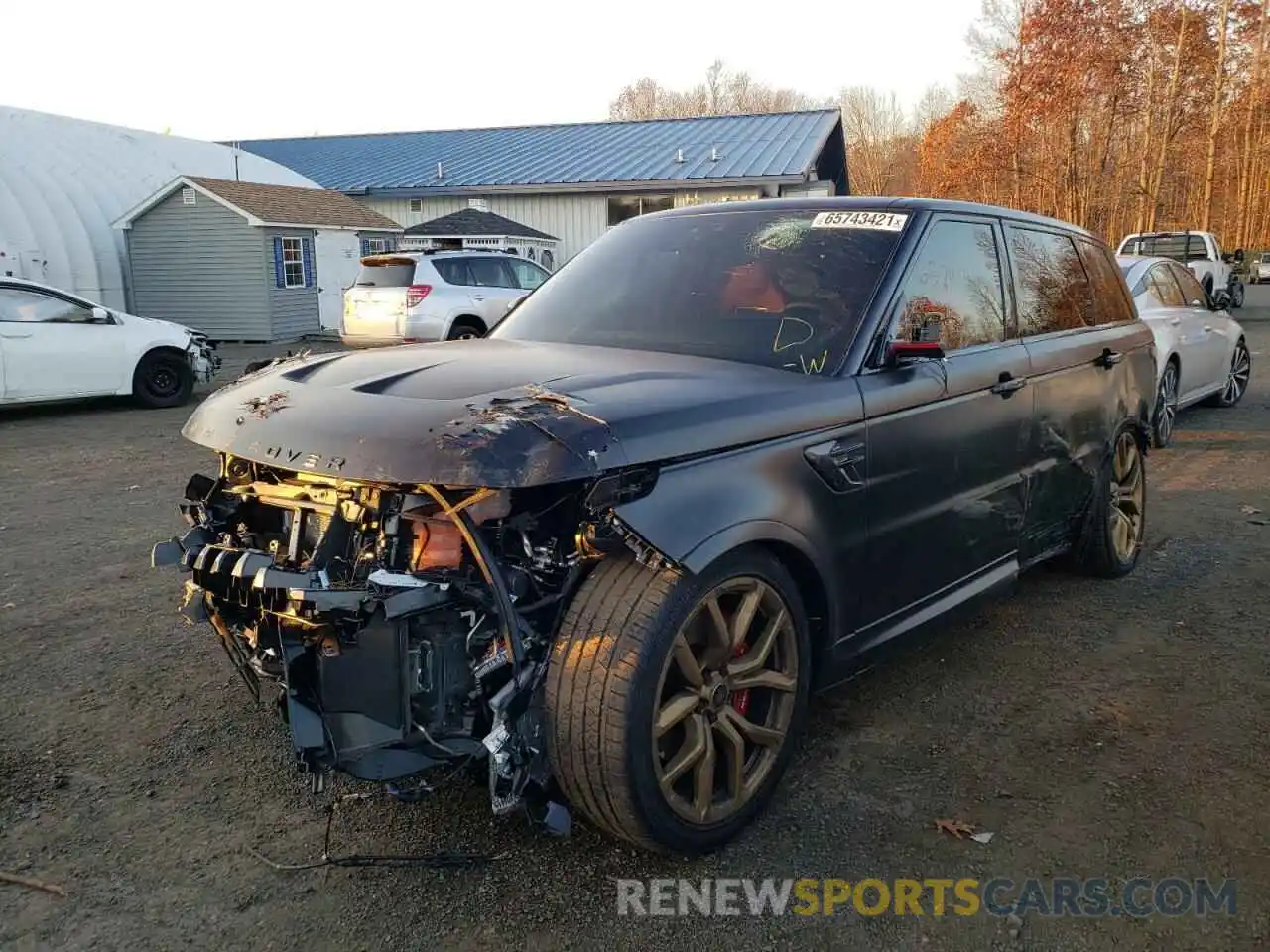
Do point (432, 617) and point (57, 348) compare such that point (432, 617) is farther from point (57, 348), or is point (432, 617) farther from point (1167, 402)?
point (57, 348)

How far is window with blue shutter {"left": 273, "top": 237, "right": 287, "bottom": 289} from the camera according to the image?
859 inches

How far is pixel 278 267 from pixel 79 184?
203 inches

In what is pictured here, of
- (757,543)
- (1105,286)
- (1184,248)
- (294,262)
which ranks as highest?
(294,262)

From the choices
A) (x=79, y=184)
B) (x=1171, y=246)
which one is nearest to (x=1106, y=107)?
(x=1171, y=246)

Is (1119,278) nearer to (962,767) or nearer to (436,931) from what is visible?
(962,767)

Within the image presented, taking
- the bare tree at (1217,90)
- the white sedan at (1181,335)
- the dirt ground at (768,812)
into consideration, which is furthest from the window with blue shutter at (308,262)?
the bare tree at (1217,90)

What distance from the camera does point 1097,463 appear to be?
15.4ft

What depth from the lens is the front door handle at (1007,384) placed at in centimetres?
374

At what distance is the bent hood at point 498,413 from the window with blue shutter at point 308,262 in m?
21.0

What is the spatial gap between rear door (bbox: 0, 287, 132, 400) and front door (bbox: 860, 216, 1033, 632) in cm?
1034

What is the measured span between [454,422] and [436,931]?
4.14ft

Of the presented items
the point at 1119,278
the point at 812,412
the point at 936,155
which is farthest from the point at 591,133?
the point at 812,412

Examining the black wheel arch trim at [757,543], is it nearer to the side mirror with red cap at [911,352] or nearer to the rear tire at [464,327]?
the side mirror with red cap at [911,352]

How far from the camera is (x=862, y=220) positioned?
3582 millimetres
